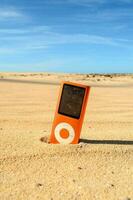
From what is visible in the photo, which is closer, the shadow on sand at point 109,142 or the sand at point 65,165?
the sand at point 65,165

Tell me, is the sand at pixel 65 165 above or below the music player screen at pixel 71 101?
below

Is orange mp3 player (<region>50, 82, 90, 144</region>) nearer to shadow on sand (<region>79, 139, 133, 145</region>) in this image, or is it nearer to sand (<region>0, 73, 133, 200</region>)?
sand (<region>0, 73, 133, 200</region>)

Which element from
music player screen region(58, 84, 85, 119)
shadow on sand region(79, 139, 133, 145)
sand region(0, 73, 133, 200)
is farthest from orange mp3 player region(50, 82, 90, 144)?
shadow on sand region(79, 139, 133, 145)

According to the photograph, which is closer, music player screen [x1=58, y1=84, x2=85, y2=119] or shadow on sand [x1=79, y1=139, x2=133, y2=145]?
music player screen [x1=58, y1=84, x2=85, y2=119]

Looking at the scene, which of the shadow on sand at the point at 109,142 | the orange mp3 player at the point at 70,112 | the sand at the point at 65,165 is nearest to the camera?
the sand at the point at 65,165

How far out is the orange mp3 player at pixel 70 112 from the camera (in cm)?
532

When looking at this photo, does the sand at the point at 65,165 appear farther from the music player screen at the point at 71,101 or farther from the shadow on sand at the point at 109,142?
the music player screen at the point at 71,101

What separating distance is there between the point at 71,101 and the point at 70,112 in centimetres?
15

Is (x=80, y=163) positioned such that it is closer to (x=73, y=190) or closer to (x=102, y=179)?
(x=102, y=179)

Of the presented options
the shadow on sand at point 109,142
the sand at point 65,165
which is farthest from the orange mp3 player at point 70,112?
the shadow on sand at point 109,142

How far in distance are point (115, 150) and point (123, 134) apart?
1335 millimetres

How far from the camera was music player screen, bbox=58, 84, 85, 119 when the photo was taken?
5316 millimetres

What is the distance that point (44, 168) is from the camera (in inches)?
180

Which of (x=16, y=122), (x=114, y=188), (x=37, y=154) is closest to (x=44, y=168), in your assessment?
(x=37, y=154)
